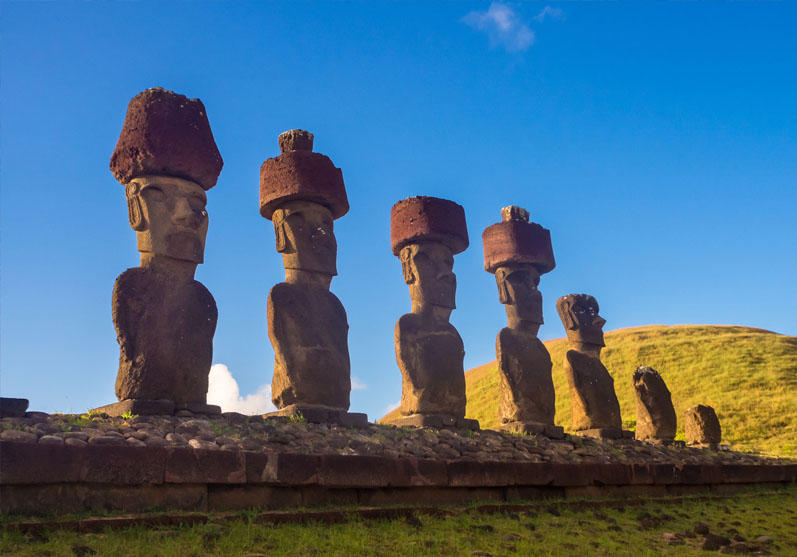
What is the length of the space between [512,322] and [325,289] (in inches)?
175

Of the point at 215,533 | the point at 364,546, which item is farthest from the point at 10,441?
the point at 364,546

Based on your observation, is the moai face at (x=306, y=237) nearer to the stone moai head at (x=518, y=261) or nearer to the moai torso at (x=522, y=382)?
the moai torso at (x=522, y=382)

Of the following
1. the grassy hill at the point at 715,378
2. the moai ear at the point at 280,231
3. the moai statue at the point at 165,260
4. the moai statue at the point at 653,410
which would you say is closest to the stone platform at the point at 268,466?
the moai statue at the point at 165,260

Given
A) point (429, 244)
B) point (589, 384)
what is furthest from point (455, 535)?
point (589, 384)

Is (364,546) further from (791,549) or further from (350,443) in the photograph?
(791,549)

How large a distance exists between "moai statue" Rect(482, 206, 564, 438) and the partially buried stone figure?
934 millimetres

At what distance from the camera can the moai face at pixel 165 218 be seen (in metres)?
8.95

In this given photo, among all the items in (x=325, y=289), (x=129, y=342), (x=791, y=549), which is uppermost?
(x=325, y=289)

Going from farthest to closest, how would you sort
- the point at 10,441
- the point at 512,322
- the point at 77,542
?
the point at 512,322 < the point at 10,441 < the point at 77,542

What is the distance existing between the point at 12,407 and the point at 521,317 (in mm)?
8682

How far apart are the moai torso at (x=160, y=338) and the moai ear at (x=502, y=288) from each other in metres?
6.44

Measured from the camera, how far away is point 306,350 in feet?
31.8

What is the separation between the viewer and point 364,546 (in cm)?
596

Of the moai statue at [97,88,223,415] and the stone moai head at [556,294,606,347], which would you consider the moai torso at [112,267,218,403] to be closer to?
the moai statue at [97,88,223,415]
